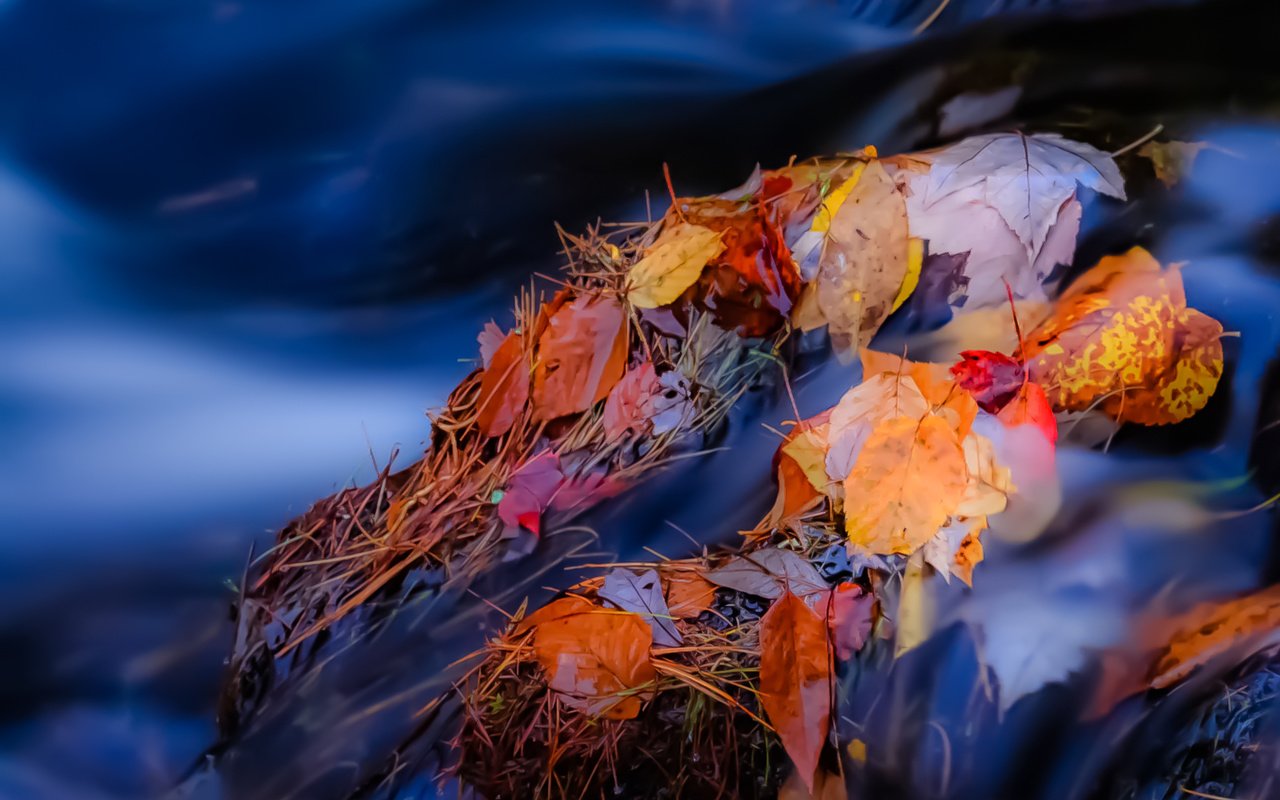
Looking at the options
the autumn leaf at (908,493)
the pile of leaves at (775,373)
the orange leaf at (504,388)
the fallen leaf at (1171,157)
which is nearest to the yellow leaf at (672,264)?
the pile of leaves at (775,373)

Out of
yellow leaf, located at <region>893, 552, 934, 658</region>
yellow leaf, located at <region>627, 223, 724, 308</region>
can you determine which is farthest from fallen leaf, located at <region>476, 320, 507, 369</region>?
yellow leaf, located at <region>893, 552, 934, 658</region>

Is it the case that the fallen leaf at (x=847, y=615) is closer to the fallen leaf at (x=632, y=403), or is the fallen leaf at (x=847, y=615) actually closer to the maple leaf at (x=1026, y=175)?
the fallen leaf at (x=632, y=403)

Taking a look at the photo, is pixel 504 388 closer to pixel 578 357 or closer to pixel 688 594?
pixel 578 357

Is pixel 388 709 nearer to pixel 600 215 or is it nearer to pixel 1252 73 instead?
pixel 600 215

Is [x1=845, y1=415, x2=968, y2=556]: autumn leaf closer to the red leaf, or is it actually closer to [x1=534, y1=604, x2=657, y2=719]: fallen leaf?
the red leaf

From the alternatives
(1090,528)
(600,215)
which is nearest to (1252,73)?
(1090,528)
